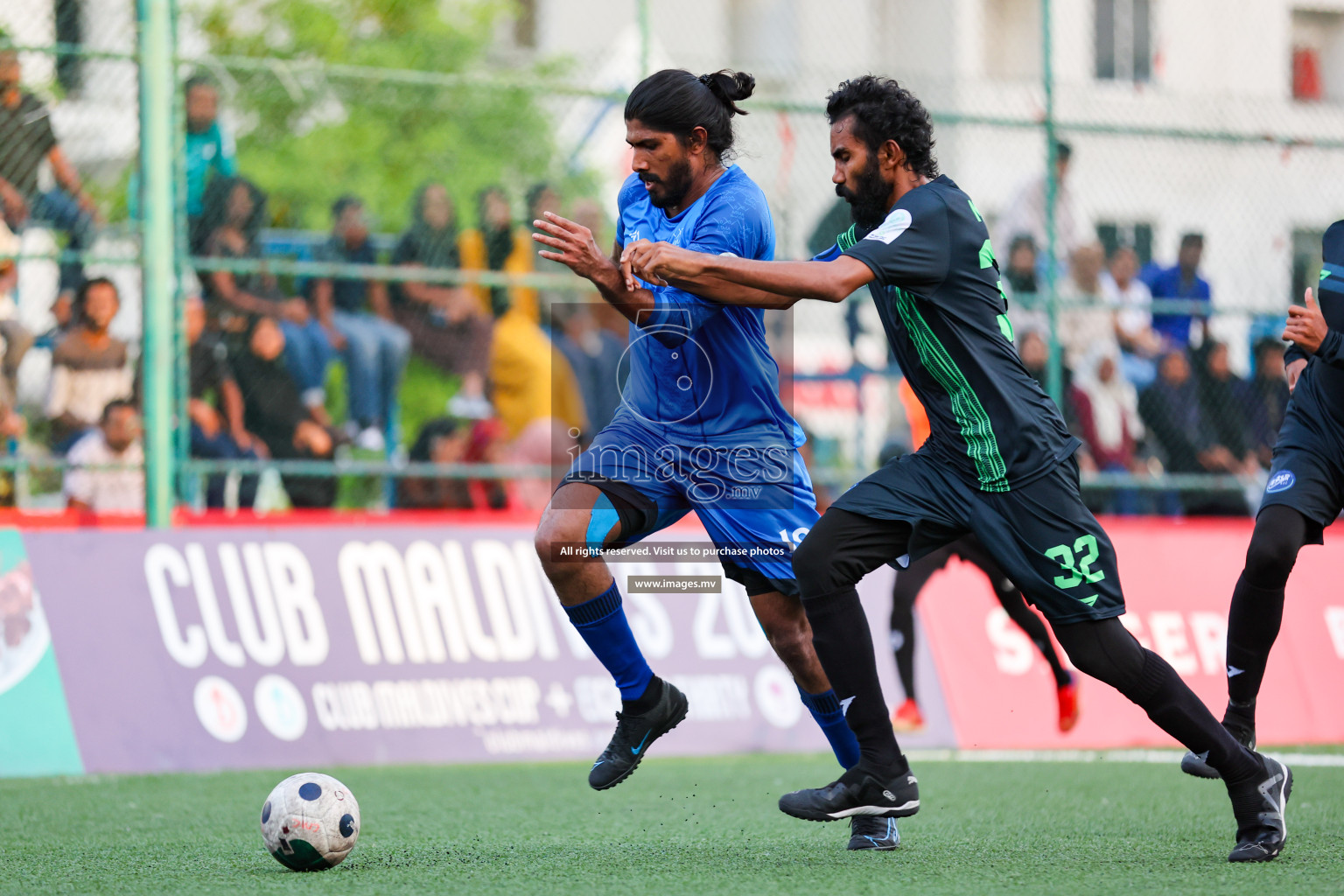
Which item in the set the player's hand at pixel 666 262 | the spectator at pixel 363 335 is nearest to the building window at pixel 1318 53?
the spectator at pixel 363 335

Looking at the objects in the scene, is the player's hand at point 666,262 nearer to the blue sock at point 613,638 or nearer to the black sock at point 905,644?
the blue sock at point 613,638

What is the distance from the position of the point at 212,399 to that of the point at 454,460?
1794 millimetres

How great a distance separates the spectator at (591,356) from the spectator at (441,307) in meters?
0.52

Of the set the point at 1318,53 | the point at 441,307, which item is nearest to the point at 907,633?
the point at 441,307

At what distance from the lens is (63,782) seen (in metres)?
7.46

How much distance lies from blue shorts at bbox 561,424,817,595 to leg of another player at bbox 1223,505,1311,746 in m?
1.70

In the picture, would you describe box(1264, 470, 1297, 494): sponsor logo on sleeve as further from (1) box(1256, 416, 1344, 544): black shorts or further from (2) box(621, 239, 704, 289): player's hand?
(2) box(621, 239, 704, 289): player's hand

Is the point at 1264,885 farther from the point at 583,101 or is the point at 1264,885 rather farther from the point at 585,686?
the point at 583,101

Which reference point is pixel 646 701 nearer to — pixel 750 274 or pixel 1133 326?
pixel 750 274

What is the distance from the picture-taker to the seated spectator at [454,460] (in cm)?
975

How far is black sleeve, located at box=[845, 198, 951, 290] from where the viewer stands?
14.8 ft

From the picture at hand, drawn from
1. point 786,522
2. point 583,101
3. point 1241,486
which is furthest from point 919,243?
point 1241,486

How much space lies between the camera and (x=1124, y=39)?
21656mm

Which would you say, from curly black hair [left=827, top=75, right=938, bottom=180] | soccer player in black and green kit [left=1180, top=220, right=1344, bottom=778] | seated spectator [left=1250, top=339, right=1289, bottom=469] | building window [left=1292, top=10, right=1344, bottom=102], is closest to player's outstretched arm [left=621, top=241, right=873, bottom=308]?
curly black hair [left=827, top=75, right=938, bottom=180]
